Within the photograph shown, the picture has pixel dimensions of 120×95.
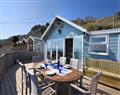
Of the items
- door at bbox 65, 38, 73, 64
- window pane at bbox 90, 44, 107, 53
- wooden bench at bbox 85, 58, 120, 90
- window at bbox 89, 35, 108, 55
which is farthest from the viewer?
door at bbox 65, 38, 73, 64

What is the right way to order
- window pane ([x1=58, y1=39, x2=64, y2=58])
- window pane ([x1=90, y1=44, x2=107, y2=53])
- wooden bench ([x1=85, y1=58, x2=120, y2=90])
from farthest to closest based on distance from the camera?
window pane ([x1=58, y1=39, x2=64, y2=58]), window pane ([x1=90, y1=44, x2=107, y2=53]), wooden bench ([x1=85, y1=58, x2=120, y2=90])

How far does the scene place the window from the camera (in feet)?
21.2

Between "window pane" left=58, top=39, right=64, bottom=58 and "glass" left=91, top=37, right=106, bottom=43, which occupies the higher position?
"glass" left=91, top=37, right=106, bottom=43

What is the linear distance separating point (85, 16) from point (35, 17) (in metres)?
11.6

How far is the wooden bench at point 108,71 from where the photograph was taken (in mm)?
4548

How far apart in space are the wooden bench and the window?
128cm

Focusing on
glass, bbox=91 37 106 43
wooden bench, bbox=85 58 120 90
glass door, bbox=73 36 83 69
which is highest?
glass, bbox=91 37 106 43

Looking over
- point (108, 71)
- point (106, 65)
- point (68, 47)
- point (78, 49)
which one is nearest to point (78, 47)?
point (78, 49)

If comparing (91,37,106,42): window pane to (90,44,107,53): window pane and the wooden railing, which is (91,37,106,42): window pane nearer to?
(90,44,107,53): window pane

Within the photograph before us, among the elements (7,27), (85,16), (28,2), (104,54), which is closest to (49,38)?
(28,2)

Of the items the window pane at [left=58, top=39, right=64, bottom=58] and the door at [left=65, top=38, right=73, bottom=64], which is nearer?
the door at [left=65, top=38, right=73, bottom=64]

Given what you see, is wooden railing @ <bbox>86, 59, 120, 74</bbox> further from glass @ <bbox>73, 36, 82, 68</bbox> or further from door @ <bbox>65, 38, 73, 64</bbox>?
door @ <bbox>65, 38, 73, 64</bbox>

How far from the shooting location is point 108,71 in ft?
16.4

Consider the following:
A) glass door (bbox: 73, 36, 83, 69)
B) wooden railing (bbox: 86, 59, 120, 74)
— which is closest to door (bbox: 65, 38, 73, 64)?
glass door (bbox: 73, 36, 83, 69)
